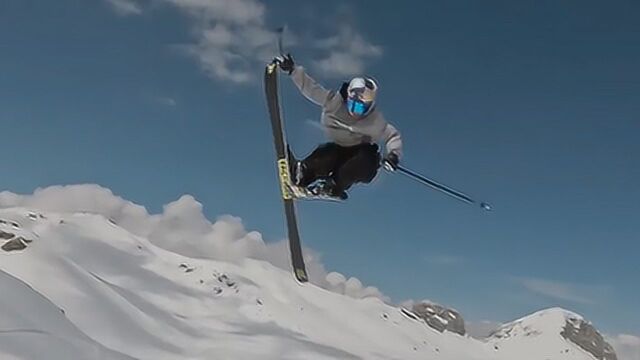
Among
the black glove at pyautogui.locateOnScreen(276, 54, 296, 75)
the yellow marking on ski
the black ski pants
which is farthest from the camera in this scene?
the yellow marking on ski

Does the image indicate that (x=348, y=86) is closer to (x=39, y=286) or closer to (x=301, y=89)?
(x=301, y=89)

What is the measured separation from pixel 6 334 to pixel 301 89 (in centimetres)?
5761

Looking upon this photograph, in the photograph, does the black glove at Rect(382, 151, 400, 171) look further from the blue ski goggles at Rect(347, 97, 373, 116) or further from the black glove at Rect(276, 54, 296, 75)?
the black glove at Rect(276, 54, 296, 75)

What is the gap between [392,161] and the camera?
12320 mm

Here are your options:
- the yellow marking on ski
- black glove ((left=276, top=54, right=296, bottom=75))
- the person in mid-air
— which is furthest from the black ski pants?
black glove ((left=276, top=54, right=296, bottom=75))

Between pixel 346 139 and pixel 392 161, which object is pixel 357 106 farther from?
pixel 392 161

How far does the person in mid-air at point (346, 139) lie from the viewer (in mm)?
11953

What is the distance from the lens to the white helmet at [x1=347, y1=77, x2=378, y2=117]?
38.2 ft

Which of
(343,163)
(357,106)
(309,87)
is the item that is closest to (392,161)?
(343,163)

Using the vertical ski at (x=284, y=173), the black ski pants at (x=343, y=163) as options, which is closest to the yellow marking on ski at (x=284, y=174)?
the vertical ski at (x=284, y=173)

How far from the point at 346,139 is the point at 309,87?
1102mm

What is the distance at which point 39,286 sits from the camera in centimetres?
18500

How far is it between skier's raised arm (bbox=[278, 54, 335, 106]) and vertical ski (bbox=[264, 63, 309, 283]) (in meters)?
1.12

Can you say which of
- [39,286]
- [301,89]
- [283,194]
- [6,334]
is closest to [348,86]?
[301,89]
